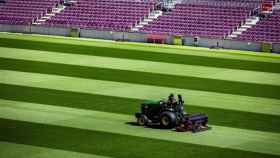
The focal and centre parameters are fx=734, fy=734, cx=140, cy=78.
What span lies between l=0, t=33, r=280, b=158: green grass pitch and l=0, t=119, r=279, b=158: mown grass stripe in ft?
0.13

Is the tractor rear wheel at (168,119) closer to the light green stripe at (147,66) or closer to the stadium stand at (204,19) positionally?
the light green stripe at (147,66)

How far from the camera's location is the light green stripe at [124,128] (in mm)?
31484

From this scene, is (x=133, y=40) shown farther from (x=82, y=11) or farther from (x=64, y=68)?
(x=64, y=68)

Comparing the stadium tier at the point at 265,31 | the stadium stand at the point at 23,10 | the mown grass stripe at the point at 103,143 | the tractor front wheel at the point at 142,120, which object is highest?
the stadium stand at the point at 23,10

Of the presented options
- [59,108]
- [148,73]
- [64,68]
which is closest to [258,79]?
[148,73]

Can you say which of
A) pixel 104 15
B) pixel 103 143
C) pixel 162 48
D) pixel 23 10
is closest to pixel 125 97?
pixel 103 143

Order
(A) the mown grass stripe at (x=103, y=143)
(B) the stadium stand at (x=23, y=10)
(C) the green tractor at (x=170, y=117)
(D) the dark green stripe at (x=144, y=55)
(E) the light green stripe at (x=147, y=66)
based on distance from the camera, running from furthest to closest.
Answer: (B) the stadium stand at (x=23, y=10) → (D) the dark green stripe at (x=144, y=55) → (E) the light green stripe at (x=147, y=66) → (C) the green tractor at (x=170, y=117) → (A) the mown grass stripe at (x=103, y=143)

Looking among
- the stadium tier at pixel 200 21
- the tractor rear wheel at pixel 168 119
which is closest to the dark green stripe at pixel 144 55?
the stadium tier at pixel 200 21

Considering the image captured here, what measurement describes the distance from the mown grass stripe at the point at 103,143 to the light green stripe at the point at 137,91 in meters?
8.70

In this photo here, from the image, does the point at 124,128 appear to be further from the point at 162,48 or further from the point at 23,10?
the point at 23,10

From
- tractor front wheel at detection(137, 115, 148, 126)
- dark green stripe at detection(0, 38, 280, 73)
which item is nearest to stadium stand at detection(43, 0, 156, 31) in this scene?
A: dark green stripe at detection(0, 38, 280, 73)

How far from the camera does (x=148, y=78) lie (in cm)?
4756

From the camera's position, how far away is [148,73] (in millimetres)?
49656

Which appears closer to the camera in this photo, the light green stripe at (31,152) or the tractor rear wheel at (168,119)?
the light green stripe at (31,152)
